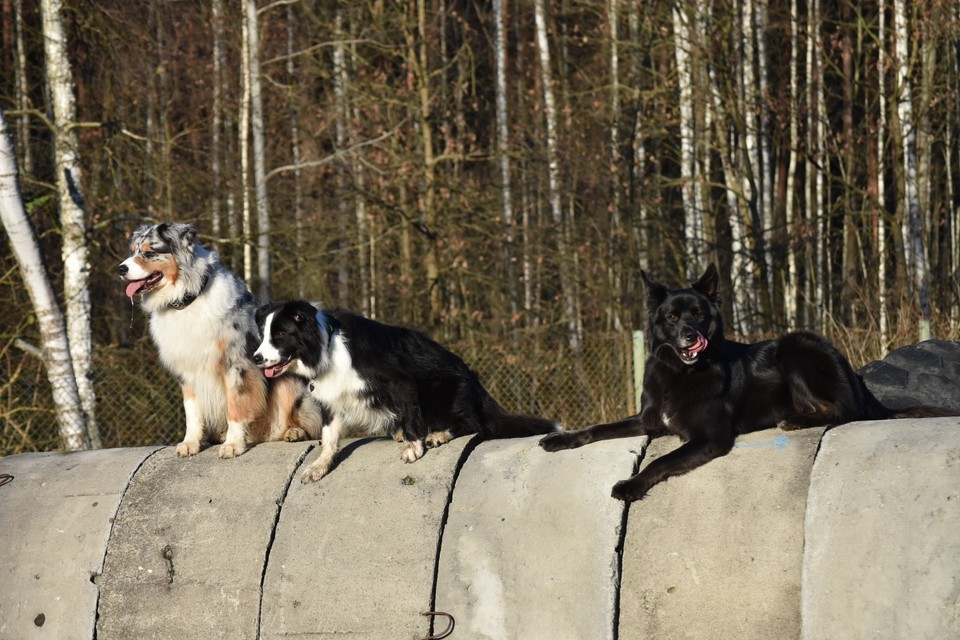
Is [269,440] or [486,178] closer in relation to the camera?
[269,440]

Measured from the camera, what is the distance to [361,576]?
5.95 metres

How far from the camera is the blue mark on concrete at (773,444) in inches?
220

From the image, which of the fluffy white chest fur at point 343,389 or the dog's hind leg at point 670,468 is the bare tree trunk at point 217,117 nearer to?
the fluffy white chest fur at point 343,389

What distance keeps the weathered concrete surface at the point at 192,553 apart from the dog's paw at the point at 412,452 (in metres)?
0.71

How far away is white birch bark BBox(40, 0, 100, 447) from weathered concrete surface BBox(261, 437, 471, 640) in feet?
19.7

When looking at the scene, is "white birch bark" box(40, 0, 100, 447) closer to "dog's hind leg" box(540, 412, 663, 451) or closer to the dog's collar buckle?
the dog's collar buckle

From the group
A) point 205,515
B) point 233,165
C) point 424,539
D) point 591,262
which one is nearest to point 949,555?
point 424,539

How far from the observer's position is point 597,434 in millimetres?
6145

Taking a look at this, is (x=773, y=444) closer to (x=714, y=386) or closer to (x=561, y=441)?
(x=714, y=386)

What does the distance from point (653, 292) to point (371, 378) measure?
1744 millimetres

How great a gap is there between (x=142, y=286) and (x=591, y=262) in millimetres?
10435

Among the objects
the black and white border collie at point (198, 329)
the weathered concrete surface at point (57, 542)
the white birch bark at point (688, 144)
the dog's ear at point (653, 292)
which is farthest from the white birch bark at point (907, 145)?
the weathered concrete surface at point (57, 542)

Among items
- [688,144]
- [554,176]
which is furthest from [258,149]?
[688,144]

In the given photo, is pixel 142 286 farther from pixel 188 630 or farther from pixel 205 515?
pixel 188 630
